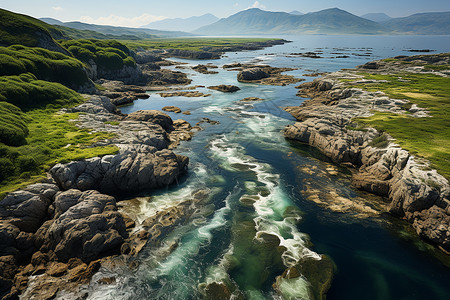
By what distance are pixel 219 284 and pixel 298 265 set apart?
7.58 m

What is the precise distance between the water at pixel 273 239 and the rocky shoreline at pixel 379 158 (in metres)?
1.79

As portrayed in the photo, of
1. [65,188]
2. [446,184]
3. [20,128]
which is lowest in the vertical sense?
[65,188]

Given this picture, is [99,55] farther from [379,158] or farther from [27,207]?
[379,158]

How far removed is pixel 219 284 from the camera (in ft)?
64.0

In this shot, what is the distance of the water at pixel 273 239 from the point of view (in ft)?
64.0

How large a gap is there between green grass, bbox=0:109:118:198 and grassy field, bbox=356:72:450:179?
1710 inches

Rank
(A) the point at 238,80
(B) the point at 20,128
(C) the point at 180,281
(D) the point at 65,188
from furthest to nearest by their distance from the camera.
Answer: (A) the point at 238,80
(B) the point at 20,128
(D) the point at 65,188
(C) the point at 180,281

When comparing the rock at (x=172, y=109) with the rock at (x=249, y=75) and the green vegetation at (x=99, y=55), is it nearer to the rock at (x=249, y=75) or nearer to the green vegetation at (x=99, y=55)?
the green vegetation at (x=99, y=55)

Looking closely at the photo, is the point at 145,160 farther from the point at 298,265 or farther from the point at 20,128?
the point at 298,265

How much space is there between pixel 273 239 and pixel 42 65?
235ft

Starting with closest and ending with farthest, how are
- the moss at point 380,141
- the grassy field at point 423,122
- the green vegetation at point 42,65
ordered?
the grassy field at point 423,122 < the moss at point 380,141 < the green vegetation at point 42,65

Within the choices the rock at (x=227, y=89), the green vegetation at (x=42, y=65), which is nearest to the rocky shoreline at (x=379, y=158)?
the rock at (x=227, y=89)

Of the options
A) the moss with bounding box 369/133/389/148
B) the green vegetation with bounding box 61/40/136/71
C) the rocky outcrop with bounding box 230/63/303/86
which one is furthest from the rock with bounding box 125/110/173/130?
the rocky outcrop with bounding box 230/63/303/86

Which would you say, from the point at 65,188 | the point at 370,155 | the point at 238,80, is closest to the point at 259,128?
the point at 370,155
